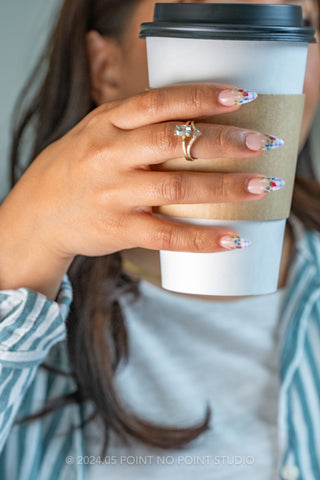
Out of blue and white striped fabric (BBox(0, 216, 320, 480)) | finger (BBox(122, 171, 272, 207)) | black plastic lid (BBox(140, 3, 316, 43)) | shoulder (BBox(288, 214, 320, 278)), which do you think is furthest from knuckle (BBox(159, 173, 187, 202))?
shoulder (BBox(288, 214, 320, 278))

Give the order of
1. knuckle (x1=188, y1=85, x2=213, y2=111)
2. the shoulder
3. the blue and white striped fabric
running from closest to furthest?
knuckle (x1=188, y1=85, x2=213, y2=111), the blue and white striped fabric, the shoulder

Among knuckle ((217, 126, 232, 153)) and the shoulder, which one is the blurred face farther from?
knuckle ((217, 126, 232, 153))

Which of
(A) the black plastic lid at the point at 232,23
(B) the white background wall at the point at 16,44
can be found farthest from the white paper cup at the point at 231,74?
(B) the white background wall at the point at 16,44

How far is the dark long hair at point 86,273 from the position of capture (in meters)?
0.88

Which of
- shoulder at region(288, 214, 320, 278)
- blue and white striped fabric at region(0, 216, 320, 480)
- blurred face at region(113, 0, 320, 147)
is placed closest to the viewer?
blue and white striped fabric at region(0, 216, 320, 480)

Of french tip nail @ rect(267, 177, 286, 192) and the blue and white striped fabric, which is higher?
french tip nail @ rect(267, 177, 286, 192)

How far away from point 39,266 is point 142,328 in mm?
463

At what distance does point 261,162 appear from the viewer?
18.6 inches

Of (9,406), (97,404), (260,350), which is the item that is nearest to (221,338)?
(260,350)

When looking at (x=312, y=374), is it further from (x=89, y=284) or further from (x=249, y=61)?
(x=249, y=61)

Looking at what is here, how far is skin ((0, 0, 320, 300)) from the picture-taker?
448mm

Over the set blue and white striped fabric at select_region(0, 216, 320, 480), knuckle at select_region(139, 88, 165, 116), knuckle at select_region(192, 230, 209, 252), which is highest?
Answer: knuckle at select_region(139, 88, 165, 116)

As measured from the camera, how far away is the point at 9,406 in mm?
688

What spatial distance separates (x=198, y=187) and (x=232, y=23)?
0.43 ft
